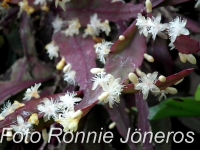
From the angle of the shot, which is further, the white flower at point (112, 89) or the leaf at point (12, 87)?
the leaf at point (12, 87)

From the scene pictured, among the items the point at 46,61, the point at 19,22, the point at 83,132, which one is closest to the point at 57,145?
the point at 83,132

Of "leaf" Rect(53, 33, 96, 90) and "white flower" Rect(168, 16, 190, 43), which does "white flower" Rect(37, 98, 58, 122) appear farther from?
"white flower" Rect(168, 16, 190, 43)

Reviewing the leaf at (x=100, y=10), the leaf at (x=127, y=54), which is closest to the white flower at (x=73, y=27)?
the leaf at (x=100, y=10)

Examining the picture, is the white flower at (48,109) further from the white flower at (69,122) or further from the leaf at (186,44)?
the leaf at (186,44)

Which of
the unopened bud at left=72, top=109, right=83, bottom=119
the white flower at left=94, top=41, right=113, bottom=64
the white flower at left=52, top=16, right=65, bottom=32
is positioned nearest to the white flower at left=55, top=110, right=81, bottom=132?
the unopened bud at left=72, top=109, right=83, bottom=119

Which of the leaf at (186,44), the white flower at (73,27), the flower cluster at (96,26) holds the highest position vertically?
the white flower at (73,27)

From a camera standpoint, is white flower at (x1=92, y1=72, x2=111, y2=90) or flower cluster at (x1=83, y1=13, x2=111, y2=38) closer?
white flower at (x1=92, y1=72, x2=111, y2=90)

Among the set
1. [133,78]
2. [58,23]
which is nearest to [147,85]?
[133,78]
